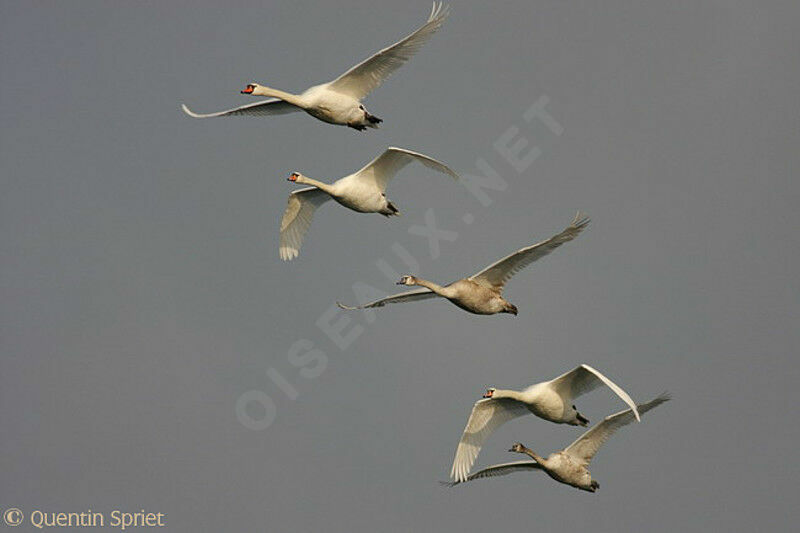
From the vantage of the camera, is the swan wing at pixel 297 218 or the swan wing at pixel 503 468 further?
the swan wing at pixel 297 218

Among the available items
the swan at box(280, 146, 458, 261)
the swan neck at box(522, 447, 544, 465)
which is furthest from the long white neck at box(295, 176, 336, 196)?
the swan neck at box(522, 447, 544, 465)

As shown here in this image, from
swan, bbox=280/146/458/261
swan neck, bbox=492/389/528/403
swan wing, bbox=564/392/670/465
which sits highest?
swan, bbox=280/146/458/261

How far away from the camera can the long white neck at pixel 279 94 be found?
54344 millimetres

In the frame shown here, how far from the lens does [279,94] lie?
5497 centimetres

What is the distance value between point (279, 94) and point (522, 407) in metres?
11.3

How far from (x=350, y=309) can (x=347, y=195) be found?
3.43m

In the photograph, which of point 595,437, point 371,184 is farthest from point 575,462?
point 371,184

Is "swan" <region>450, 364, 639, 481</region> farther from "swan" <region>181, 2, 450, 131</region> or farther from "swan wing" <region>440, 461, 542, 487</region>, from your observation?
"swan" <region>181, 2, 450, 131</region>

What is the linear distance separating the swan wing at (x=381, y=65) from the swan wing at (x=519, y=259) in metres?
5.97

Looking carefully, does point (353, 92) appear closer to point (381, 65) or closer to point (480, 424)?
point (381, 65)

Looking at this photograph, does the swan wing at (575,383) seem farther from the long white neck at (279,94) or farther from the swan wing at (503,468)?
the long white neck at (279,94)

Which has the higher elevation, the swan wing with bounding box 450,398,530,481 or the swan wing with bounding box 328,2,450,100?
the swan wing with bounding box 328,2,450,100

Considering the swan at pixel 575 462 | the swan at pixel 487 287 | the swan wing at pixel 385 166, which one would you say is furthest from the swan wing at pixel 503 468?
the swan wing at pixel 385 166

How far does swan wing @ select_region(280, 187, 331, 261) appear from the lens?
60.3 meters
